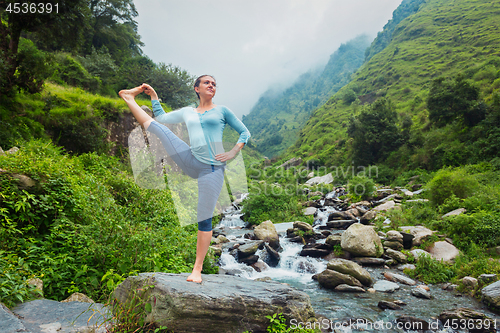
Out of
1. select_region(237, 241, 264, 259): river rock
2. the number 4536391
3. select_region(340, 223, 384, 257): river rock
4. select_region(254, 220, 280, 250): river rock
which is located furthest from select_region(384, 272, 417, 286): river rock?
the number 4536391

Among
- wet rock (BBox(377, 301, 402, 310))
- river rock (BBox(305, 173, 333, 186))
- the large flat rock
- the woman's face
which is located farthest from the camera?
river rock (BBox(305, 173, 333, 186))

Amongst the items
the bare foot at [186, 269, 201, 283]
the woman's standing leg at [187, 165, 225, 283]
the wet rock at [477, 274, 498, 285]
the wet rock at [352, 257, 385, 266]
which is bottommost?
the wet rock at [352, 257, 385, 266]

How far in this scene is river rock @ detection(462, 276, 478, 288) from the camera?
7.65 meters

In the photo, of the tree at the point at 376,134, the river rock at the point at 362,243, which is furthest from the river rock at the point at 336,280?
the tree at the point at 376,134

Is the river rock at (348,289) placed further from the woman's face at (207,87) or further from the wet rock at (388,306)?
the woman's face at (207,87)

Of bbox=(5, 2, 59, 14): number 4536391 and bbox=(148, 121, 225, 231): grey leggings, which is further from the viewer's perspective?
bbox=(5, 2, 59, 14): number 4536391

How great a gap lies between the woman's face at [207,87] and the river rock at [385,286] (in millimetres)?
8925

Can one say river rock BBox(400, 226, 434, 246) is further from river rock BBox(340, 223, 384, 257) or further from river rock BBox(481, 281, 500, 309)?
river rock BBox(481, 281, 500, 309)

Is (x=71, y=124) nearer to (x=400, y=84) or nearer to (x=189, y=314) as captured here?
(x=189, y=314)

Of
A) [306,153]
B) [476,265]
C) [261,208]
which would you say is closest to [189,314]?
[476,265]

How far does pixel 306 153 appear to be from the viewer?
58719mm

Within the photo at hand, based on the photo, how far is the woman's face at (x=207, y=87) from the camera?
257 cm

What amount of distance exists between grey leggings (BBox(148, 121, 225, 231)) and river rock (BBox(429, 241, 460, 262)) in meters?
11.0

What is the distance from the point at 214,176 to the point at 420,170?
2739cm
